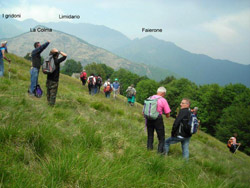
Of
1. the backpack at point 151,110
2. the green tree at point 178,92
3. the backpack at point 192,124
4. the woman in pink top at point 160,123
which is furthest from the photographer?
the green tree at point 178,92

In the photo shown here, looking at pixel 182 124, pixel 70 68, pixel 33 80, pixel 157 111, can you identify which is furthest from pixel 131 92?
pixel 70 68

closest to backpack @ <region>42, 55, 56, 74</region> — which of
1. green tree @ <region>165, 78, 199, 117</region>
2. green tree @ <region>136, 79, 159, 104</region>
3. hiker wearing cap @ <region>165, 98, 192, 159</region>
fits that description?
hiker wearing cap @ <region>165, 98, 192, 159</region>

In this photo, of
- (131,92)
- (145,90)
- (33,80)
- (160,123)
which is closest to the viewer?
(160,123)

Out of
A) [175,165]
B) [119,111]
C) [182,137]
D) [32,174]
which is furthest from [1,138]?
[119,111]

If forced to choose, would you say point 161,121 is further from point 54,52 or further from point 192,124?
point 54,52

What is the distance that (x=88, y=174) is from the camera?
2016 mm

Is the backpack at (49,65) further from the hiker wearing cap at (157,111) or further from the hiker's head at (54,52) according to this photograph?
the hiker wearing cap at (157,111)

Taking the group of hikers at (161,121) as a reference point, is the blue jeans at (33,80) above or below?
above

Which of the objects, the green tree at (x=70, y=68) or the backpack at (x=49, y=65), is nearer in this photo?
the backpack at (x=49, y=65)

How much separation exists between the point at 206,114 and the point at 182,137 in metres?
52.0

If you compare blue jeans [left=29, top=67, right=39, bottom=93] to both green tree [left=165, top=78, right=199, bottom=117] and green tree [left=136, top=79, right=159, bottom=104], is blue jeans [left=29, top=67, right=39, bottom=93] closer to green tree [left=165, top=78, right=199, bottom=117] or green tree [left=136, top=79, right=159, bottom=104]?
green tree [left=165, top=78, right=199, bottom=117]

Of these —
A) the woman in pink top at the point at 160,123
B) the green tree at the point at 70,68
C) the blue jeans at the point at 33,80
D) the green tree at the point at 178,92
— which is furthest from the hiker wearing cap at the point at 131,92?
the green tree at the point at 70,68

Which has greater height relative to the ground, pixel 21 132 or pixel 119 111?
pixel 21 132

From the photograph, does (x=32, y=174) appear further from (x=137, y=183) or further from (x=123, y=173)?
(x=137, y=183)
